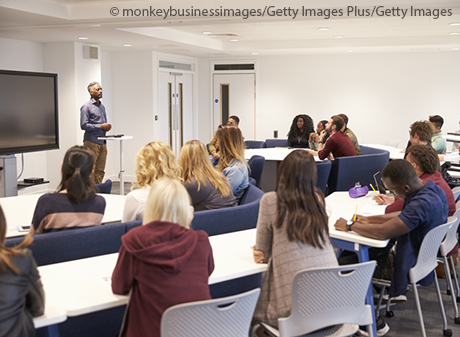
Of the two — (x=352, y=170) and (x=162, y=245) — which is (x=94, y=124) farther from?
(x=162, y=245)

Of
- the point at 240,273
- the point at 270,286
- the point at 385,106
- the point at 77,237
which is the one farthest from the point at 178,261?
the point at 385,106

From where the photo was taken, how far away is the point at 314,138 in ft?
26.3

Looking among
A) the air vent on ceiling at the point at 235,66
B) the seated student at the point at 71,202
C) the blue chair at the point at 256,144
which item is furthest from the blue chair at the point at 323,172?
the air vent on ceiling at the point at 235,66

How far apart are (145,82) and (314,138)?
12.5 ft

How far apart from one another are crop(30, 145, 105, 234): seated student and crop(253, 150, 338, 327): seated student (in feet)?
3.48

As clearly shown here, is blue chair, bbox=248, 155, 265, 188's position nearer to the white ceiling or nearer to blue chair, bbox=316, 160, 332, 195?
blue chair, bbox=316, 160, 332, 195

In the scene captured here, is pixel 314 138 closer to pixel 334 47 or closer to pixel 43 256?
pixel 334 47

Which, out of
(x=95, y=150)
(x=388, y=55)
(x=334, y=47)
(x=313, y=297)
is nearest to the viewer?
(x=313, y=297)

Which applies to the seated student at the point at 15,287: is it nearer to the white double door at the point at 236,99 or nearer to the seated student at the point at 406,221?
the seated student at the point at 406,221

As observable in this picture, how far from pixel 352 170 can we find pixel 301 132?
2033mm

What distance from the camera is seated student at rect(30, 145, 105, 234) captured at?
2.75m

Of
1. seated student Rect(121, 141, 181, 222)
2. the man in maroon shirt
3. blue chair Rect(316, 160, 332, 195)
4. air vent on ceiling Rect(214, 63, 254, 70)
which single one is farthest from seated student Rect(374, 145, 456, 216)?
air vent on ceiling Rect(214, 63, 254, 70)

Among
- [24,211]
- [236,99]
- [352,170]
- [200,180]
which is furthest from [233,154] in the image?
[236,99]

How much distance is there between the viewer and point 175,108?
11.0 m
